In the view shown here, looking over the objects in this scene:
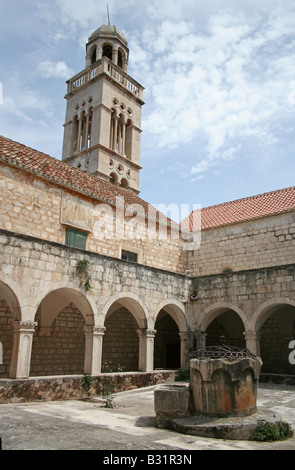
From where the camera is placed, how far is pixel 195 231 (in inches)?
737

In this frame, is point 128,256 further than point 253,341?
Yes

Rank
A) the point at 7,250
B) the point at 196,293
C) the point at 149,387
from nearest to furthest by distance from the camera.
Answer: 1. the point at 7,250
2. the point at 149,387
3. the point at 196,293

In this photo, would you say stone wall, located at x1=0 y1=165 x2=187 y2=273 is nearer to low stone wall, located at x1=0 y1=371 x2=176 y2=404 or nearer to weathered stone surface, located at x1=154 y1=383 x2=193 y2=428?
low stone wall, located at x1=0 y1=371 x2=176 y2=404

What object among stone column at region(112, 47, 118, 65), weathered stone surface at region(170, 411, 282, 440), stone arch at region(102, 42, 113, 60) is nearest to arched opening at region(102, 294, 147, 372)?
weathered stone surface at region(170, 411, 282, 440)

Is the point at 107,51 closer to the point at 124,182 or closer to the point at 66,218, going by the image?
the point at 124,182

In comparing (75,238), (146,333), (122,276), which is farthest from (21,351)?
(75,238)

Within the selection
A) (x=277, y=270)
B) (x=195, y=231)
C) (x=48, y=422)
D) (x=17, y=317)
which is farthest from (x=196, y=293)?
(x=48, y=422)

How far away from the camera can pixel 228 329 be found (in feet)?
54.0

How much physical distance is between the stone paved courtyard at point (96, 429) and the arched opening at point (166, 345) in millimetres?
7538

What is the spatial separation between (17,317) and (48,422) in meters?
3.20

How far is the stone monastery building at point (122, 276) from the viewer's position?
951 centimetres

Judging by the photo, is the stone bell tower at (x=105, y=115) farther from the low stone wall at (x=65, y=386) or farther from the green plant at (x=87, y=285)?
the low stone wall at (x=65, y=386)

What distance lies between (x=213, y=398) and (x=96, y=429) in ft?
6.04

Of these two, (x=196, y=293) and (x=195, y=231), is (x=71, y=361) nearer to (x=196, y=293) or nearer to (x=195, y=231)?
(x=196, y=293)
